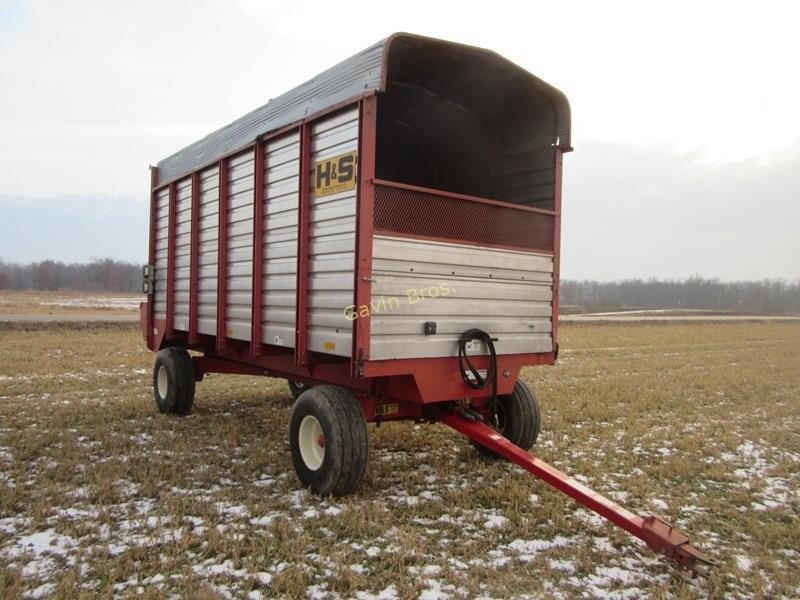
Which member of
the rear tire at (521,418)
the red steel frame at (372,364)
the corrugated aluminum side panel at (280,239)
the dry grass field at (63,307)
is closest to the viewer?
the red steel frame at (372,364)

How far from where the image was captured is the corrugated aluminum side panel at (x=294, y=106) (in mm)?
4379

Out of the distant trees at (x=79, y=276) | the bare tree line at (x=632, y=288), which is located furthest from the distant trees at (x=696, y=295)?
the distant trees at (x=79, y=276)

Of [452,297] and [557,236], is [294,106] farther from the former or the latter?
[557,236]

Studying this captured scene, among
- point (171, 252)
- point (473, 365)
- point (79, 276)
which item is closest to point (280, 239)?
point (473, 365)

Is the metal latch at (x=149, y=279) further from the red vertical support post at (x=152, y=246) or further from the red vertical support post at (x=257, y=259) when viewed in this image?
the red vertical support post at (x=257, y=259)

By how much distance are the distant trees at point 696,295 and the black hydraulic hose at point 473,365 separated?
3718 inches

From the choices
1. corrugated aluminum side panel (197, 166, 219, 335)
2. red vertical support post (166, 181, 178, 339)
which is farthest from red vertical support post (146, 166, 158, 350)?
corrugated aluminum side panel (197, 166, 219, 335)

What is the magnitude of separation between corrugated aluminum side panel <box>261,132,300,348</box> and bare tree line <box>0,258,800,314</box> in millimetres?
86993

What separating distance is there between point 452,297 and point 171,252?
170 inches

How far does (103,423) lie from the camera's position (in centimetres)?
686

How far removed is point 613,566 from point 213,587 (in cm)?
232

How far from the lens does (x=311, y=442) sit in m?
4.86

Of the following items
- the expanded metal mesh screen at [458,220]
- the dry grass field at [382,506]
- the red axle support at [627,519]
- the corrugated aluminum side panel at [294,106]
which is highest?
the corrugated aluminum side panel at [294,106]

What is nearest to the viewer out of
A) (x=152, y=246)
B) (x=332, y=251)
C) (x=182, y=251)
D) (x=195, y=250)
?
(x=332, y=251)
